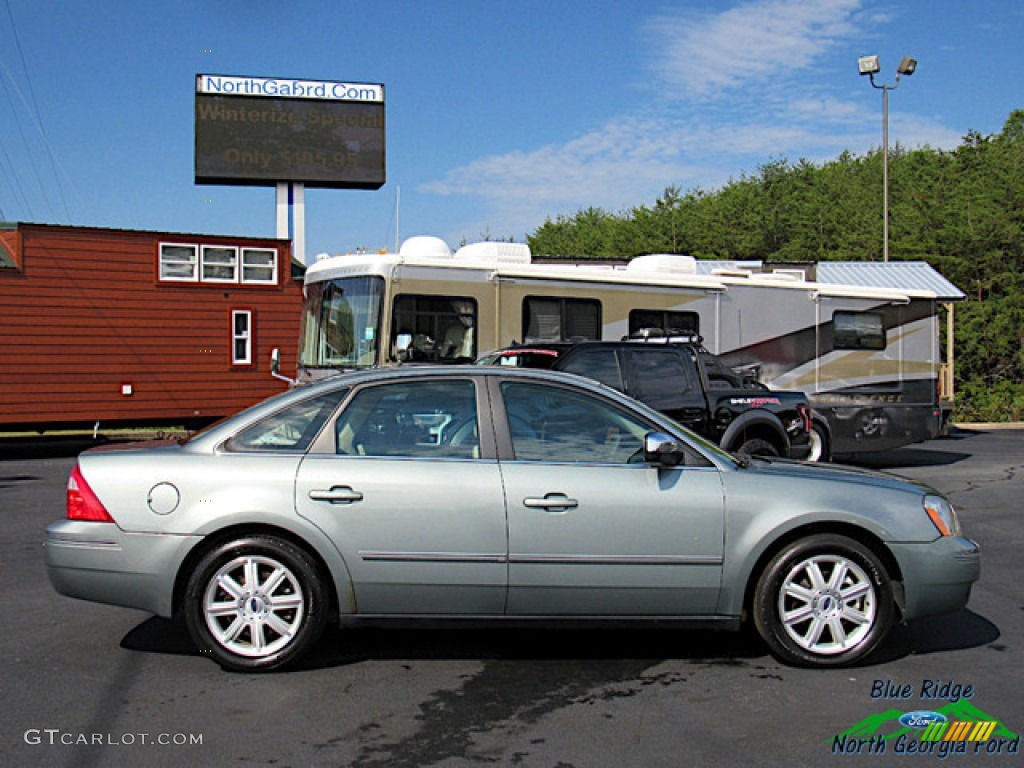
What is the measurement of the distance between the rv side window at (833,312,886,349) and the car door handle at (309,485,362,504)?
12.9 meters

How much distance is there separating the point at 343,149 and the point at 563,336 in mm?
17075

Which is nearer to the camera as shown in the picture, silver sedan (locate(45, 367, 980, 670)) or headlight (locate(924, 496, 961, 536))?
silver sedan (locate(45, 367, 980, 670))

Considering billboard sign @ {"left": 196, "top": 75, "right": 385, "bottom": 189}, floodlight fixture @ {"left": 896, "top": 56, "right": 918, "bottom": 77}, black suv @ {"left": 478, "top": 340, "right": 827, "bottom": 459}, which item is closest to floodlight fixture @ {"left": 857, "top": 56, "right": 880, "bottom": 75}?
floodlight fixture @ {"left": 896, "top": 56, "right": 918, "bottom": 77}

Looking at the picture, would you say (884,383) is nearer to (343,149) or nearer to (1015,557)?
(1015,557)

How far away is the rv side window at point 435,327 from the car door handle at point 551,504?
7458 mm

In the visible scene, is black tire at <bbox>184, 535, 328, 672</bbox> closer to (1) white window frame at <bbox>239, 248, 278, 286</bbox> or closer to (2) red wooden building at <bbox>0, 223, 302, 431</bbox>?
(2) red wooden building at <bbox>0, 223, 302, 431</bbox>

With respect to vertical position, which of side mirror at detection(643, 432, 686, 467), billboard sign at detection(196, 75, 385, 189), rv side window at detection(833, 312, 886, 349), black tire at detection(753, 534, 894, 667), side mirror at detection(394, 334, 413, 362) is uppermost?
billboard sign at detection(196, 75, 385, 189)

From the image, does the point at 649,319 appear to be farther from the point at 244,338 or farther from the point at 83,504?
the point at 83,504

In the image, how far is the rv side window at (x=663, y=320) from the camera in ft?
48.5

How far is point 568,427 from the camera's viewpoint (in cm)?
536

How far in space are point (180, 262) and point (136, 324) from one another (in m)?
1.29

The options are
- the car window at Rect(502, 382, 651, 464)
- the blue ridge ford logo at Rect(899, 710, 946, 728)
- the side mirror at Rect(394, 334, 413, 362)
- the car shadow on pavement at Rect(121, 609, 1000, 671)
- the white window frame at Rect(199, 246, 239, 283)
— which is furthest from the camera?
the white window frame at Rect(199, 246, 239, 283)

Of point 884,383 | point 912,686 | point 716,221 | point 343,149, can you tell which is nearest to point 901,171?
point 716,221

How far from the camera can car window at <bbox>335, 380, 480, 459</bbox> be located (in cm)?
524
